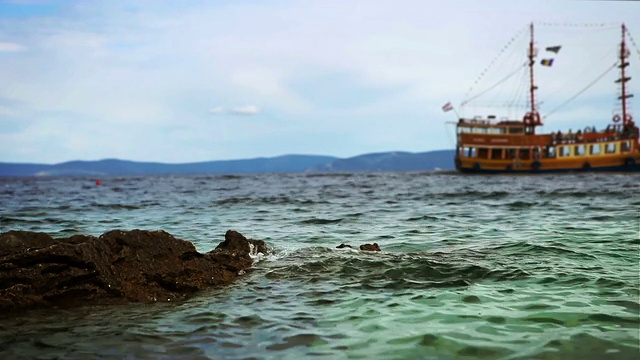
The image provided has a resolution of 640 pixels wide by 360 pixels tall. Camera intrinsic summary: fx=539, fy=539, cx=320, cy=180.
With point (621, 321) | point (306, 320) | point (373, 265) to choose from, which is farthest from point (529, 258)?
point (306, 320)

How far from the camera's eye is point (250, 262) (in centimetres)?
928

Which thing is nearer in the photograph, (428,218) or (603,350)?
(603,350)

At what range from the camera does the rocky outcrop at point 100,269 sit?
6.62 metres

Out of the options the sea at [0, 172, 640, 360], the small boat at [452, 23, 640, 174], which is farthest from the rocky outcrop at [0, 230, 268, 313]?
the small boat at [452, 23, 640, 174]

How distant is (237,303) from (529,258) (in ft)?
18.1

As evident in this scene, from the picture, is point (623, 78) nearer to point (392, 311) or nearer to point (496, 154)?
point (496, 154)

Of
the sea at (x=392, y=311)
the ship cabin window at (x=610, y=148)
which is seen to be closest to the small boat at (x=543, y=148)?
the ship cabin window at (x=610, y=148)

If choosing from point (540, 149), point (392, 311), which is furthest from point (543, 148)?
point (392, 311)

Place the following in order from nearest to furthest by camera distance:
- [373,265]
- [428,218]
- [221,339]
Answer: [221,339]
[373,265]
[428,218]

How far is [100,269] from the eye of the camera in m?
6.87

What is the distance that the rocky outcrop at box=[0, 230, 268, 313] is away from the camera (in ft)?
21.7

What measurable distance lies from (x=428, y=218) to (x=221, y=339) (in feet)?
43.6

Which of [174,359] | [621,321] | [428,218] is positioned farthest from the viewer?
[428,218]

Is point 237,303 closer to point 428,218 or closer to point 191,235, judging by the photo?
point 191,235
